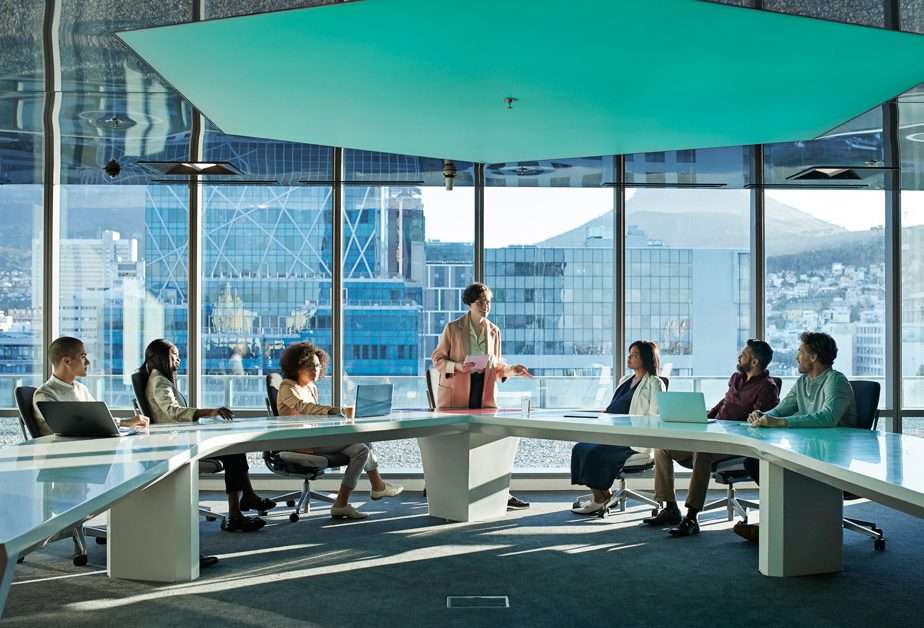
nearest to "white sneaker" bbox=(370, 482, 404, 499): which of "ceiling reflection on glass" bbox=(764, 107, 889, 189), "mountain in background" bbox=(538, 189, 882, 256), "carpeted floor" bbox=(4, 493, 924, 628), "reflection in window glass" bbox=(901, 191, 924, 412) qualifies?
"carpeted floor" bbox=(4, 493, 924, 628)

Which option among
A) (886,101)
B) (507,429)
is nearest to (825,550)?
(507,429)

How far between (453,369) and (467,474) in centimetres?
82

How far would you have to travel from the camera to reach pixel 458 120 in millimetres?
6203

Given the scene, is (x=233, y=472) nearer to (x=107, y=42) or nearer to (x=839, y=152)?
(x=107, y=42)

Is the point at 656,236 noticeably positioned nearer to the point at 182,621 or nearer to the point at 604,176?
the point at 604,176

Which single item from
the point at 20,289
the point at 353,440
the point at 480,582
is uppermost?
the point at 20,289

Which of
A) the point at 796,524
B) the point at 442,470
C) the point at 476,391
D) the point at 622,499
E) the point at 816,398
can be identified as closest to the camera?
the point at 796,524

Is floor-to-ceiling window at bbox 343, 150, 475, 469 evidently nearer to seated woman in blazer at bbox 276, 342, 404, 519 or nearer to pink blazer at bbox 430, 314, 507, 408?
pink blazer at bbox 430, 314, 507, 408

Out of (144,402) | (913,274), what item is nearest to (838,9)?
(144,402)

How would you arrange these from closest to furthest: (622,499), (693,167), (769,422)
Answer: (769,422)
(622,499)
(693,167)

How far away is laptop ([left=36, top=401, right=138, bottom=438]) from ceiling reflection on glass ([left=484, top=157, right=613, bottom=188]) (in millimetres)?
4330

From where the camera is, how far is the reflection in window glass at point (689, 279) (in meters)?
8.69

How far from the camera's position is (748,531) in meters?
6.16

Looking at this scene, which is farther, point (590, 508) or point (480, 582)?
point (590, 508)
